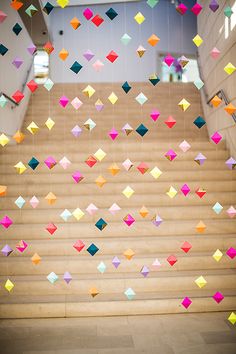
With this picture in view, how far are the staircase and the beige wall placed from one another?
42 centimetres

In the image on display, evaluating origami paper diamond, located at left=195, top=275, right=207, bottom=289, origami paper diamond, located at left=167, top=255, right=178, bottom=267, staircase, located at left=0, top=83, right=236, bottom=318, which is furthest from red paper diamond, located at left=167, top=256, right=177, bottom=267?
origami paper diamond, located at left=195, top=275, right=207, bottom=289

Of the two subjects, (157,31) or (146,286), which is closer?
(146,286)

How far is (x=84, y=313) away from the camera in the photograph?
129 inches

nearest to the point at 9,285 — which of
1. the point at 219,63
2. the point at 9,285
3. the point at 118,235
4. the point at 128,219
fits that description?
the point at 9,285

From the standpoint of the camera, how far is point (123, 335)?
2.94 metres

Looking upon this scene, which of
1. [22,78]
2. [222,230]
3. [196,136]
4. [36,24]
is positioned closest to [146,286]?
[222,230]

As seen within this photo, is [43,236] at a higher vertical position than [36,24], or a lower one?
lower

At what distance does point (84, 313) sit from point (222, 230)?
1.71 metres

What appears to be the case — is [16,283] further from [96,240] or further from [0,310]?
[96,240]

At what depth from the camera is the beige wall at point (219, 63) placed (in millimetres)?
4984

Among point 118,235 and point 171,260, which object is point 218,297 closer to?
point 171,260

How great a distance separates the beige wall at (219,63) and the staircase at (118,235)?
418mm

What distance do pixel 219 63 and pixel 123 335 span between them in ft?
13.7

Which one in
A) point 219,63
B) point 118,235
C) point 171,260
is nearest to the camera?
point 171,260
